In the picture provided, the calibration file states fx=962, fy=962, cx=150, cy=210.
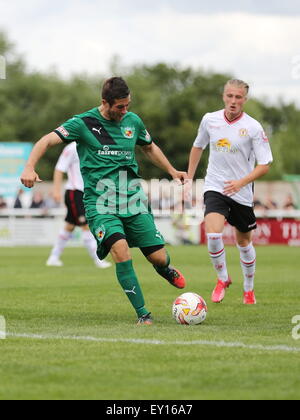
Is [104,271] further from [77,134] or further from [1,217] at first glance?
[1,217]

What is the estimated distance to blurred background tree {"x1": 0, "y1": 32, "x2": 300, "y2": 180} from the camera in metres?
80.6

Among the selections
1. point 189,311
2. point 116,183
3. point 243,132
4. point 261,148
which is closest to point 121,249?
point 116,183

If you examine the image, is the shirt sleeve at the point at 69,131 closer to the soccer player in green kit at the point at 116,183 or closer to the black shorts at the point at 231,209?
the soccer player in green kit at the point at 116,183

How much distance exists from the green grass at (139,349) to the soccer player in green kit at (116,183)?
63 cm

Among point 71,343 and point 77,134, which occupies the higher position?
point 77,134

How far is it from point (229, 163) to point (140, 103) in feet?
242

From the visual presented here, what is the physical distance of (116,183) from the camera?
9375mm

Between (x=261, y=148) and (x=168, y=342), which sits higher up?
(x=261, y=148)

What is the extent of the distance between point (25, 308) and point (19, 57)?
8248 centimetres

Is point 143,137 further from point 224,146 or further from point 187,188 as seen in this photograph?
point 224,146

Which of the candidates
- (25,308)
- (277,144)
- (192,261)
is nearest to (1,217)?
(192,261)

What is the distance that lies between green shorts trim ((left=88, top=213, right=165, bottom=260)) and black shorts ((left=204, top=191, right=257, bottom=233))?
6.36ft

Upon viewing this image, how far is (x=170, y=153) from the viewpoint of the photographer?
268ft

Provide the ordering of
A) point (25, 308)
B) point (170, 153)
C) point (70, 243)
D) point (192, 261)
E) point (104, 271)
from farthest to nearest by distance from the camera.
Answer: point (170, 153), point (70, 243), point (192, 261), point (104, 271), point (25, 308)
